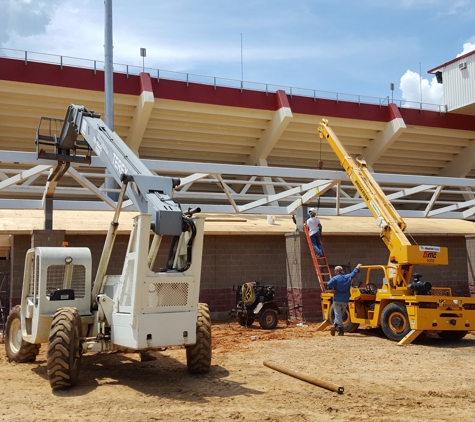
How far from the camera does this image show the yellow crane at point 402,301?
12844 mm

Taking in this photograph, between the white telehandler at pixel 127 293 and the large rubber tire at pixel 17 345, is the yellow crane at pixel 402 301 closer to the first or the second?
the white telehandler at pixel 127 293

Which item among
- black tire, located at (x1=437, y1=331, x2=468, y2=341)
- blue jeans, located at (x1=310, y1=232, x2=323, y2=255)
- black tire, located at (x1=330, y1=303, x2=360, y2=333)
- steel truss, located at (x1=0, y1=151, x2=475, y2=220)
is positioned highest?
steel truss, located at (x1=0, y1=151, x2=475, y2=220)

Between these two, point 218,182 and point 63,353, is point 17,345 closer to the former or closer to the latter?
point 63,353

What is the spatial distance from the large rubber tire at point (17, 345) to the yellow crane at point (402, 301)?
25.0 feet

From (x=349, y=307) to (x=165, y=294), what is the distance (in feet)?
24.9

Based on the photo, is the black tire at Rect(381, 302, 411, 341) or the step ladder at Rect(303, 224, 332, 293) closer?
the black tire at Rect(381, 302, 411, 341)

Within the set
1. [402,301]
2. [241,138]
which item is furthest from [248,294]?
[241,138]

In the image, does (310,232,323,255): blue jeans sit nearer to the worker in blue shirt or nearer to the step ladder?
the step ladder

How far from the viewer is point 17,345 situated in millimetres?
10945

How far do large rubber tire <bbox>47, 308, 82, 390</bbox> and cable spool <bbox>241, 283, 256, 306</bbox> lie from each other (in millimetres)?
7998

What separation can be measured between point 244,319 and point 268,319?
2.55 feet

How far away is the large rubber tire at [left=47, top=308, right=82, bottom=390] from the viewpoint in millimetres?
8219

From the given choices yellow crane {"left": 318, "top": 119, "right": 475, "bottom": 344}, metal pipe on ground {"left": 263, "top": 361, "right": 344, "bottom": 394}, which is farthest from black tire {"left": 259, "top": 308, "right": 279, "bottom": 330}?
metal pipe on ground {"left": 263, "top": 361, "right": 344, "bottom": 394}

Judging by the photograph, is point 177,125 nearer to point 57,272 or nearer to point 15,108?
point 15,108
